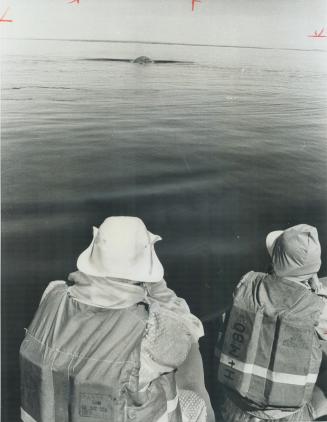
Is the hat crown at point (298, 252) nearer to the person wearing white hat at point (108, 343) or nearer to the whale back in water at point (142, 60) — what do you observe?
the person wearing white hat at point (108, 343)

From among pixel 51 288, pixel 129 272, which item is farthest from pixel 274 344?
pixel 51 288

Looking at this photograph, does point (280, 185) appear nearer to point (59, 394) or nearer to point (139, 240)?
point (139, 240)

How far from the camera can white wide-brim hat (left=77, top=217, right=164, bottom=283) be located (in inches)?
47.0

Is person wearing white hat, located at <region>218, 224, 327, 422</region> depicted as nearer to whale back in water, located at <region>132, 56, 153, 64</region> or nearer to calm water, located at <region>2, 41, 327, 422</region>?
calm water, located at <region>2, 41, 327, 422</region>

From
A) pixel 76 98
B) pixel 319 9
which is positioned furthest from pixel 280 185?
pixel 76 98

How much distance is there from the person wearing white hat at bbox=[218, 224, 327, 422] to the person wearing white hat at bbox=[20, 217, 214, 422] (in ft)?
0.87

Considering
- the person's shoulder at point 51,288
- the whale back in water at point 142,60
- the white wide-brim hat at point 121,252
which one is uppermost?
the whale back in water at point 142,60

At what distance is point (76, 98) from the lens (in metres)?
2.50

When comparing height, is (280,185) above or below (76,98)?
below

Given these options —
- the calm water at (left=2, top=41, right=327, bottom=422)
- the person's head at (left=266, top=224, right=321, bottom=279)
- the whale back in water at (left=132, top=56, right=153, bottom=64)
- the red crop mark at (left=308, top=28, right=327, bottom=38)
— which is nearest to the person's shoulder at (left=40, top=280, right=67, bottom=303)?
the person's head at (left=266, top=224, right=321, bottom=279)

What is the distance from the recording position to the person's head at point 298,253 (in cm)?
140

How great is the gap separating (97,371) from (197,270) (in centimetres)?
162

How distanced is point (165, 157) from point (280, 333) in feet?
5.15

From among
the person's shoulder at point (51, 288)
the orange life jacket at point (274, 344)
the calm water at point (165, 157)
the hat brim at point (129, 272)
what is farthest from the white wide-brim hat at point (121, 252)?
the calm water at point (165, 157)
